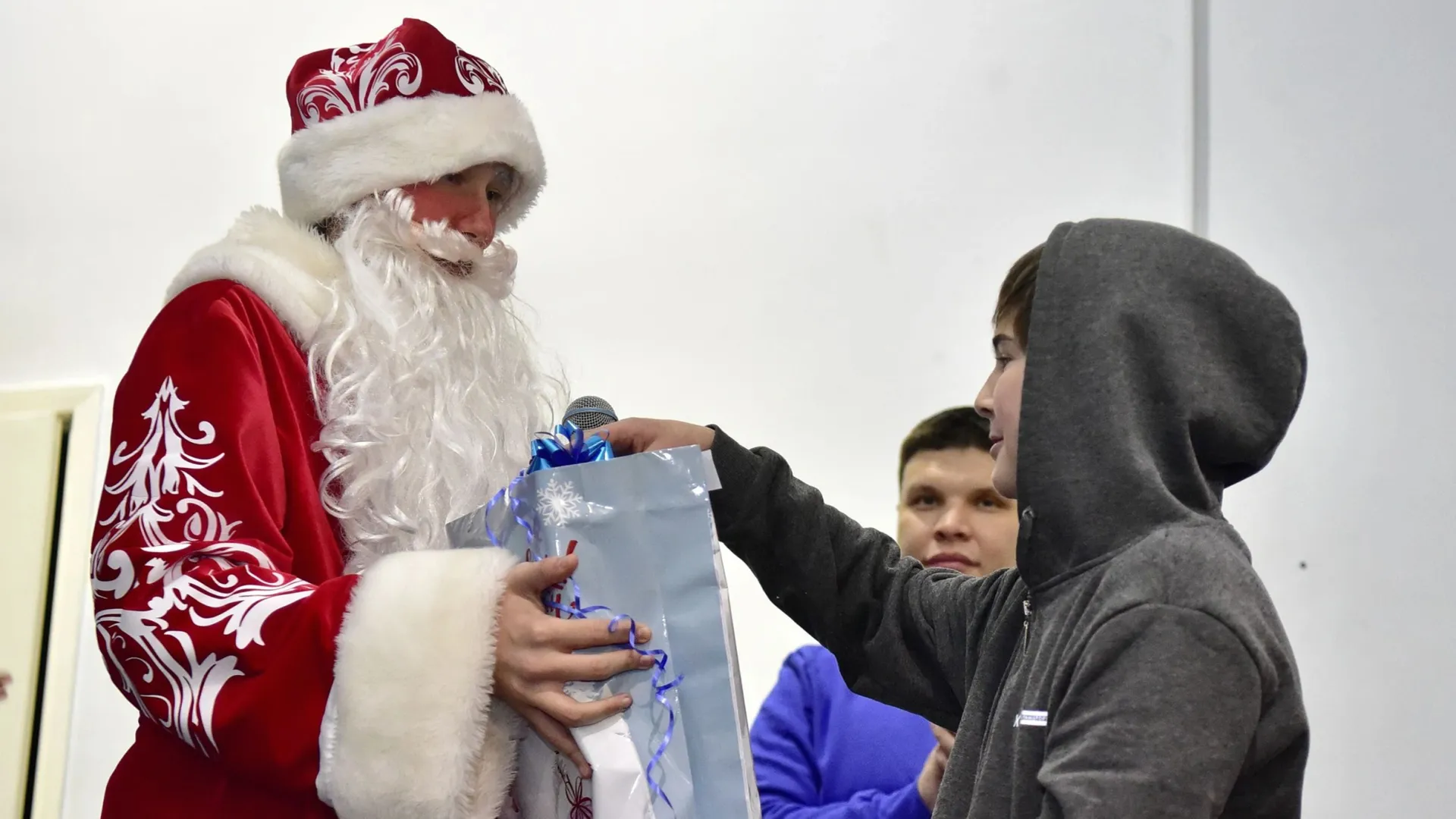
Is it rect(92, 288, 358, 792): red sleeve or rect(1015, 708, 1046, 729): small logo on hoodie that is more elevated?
rect(92, 288, 358, 792): red sleeve

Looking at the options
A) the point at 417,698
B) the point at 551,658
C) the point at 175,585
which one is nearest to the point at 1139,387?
the point at 551,658

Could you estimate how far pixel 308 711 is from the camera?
49.1 inches

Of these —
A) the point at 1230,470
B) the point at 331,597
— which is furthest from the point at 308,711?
the point at 1230,470

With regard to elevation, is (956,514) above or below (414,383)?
below

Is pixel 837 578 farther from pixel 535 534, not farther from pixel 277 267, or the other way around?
pixel 277 267

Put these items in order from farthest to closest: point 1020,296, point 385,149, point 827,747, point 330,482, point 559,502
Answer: point 827,747, point 385,149, point 330,482, point 1020,296, point 559,502

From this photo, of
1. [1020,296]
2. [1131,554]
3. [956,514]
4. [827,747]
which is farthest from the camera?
[956,514]

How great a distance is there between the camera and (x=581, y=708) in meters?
1.17

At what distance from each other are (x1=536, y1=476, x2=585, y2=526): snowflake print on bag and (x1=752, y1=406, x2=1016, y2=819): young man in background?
0.94m

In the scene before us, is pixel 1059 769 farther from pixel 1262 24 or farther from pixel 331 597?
pixel 1262 24

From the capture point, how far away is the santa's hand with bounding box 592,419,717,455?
4.97 feet

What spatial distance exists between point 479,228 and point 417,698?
0.82 metres

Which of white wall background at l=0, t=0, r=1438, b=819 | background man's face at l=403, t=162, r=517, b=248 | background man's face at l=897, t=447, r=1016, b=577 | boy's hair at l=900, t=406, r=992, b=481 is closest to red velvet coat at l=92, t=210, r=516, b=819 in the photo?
background man's face at l=403, t=162, r=517, b=248

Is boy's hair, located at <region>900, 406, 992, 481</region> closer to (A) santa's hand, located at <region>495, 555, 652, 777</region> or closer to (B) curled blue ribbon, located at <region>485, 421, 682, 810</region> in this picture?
(B) curled blue ribbon, located at <region>485, 421, 682, 810</region>
